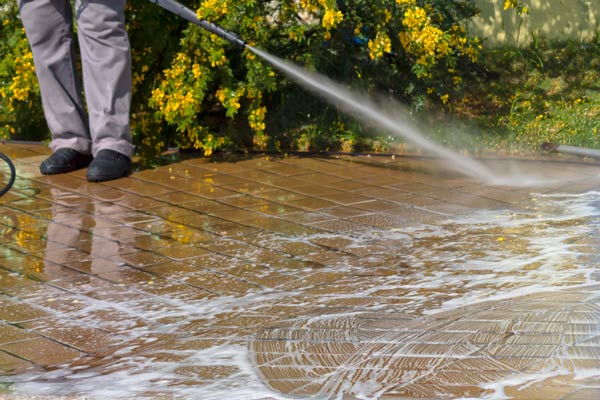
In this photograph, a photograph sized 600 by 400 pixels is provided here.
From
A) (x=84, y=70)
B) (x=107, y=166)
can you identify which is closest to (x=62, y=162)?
(x=107, y=166)

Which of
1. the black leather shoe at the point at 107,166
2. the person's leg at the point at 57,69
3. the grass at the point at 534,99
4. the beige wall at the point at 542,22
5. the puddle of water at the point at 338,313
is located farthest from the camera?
the beige wall at the point at 542,22

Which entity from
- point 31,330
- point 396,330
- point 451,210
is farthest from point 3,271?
point 451,210

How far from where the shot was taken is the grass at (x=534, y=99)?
7679 mm

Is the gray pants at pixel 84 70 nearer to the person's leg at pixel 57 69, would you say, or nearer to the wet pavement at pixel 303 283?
the person's leg at pixel 57 69

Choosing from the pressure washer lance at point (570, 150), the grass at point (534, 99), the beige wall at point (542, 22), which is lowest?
the pressure washer lance at point (570, 150)

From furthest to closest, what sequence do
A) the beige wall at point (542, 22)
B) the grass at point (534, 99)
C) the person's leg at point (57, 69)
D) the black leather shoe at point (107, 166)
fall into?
the beige wall at point (542, 22)
the grass at point (534, 99)
the person's leg at point (57, 69)
the black leather shoe at point (107, 166)

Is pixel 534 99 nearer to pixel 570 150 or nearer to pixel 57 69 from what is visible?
pixel 570 150

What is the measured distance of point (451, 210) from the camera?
19.7 ft

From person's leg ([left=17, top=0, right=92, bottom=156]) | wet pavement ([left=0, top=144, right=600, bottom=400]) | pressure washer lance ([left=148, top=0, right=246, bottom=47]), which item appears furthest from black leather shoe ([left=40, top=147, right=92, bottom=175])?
pressure washer lance ([left=148, top=0, right=246, bottom=47])

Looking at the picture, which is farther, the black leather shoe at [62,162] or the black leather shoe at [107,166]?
the black leather shoe at [62,162]

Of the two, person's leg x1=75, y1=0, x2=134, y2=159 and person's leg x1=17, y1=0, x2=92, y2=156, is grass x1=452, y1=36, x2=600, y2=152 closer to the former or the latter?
person's leg x1=75, y1=0, x2=134, y2=159

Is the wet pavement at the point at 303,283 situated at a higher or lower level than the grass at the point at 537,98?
lower

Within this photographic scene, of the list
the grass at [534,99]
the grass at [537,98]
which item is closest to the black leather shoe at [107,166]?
the grass at [534,99]

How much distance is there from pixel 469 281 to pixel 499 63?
15.9 feet
